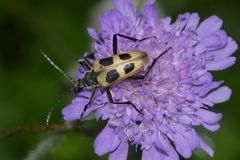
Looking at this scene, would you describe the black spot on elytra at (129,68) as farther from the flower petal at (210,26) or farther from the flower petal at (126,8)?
the flower petal at (210,26)

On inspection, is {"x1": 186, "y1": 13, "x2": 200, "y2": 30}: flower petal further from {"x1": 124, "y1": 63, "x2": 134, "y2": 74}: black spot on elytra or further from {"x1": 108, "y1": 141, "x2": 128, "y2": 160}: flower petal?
{"x1": 108, "y1": 141, "x2": 128, "y2": 160}: flower petal

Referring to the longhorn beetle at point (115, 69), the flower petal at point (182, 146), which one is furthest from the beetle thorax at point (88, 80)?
the flower petal at point (182, 146)

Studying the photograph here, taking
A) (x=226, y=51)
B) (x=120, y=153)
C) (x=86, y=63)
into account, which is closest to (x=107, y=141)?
(x=120, y=153)

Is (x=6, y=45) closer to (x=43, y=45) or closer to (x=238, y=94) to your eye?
(x=43, y=45)

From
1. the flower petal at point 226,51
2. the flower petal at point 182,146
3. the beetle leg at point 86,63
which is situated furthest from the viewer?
the flower petal at point 226,51

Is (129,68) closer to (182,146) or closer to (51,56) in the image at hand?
(182,146)

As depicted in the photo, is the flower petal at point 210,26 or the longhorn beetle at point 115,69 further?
the flower petal at point 210,26

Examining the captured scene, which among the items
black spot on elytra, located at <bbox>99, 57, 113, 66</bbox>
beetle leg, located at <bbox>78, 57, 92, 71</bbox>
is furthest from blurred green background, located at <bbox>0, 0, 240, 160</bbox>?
black spot on elytra, located at <bbox>99, 57, 113, 66</bbox>
